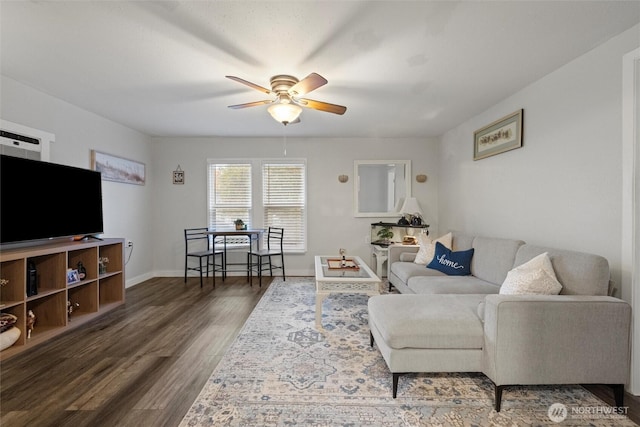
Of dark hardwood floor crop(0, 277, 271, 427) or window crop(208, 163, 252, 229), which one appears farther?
window crop(208, 163, 252, 229)

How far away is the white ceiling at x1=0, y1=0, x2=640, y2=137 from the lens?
1869 mm

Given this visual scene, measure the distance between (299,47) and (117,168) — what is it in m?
3.59

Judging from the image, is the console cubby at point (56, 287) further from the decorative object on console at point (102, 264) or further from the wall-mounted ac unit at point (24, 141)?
the wall-mounted ac unit at point (24, 141)

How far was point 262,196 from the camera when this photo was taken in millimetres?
5375

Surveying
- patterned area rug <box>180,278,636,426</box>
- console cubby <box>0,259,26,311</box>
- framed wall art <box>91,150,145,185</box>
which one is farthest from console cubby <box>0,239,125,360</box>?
patterned area rug <box>180,278,636,426</box>

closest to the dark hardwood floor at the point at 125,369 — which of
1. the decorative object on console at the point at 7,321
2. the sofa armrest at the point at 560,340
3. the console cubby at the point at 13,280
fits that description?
the decorative object on console at the point at 7,321

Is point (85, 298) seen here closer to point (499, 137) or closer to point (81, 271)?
point (81, 271)

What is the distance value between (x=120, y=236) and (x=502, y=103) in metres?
5.49

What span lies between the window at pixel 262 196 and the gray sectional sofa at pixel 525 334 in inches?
130

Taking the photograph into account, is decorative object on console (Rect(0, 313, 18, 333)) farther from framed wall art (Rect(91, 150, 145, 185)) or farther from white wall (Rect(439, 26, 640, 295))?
white wall (Rect(439, 26, 640, 295))

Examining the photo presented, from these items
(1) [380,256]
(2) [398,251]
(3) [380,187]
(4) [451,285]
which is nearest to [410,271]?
(4) [451,285]

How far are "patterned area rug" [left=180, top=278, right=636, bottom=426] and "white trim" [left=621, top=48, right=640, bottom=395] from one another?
1.62ft

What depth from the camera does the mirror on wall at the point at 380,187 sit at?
535cm

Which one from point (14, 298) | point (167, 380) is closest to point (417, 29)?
point (167, 380)
